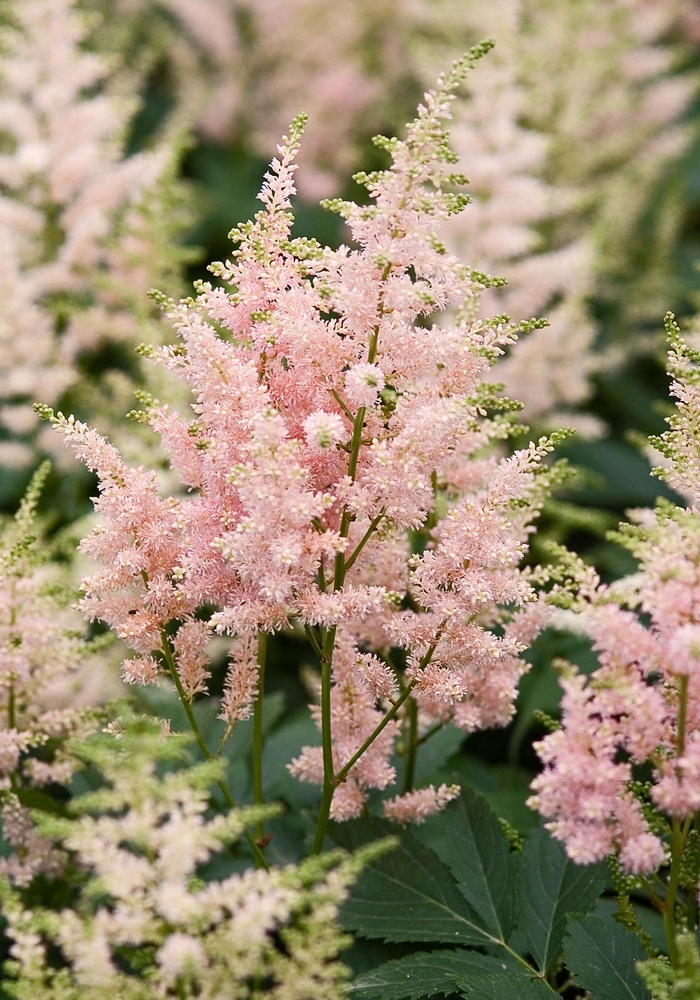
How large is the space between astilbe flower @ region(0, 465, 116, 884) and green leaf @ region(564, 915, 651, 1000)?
21.5 inches

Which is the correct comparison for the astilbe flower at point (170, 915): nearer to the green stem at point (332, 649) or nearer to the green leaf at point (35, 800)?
the green stem at point (332, 649)

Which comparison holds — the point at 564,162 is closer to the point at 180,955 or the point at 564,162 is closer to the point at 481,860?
the point at 481,860

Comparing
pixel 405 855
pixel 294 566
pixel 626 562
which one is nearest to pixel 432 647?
pixel 294 566

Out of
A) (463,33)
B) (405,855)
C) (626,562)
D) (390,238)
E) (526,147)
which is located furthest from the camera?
(463,33)

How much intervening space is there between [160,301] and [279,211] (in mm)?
137

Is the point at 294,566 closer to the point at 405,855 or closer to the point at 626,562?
the point at 405,855

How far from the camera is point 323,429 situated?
86cm

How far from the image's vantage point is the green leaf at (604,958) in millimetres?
928

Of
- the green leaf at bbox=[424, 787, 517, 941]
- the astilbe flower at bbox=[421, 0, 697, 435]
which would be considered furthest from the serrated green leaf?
the astilbe flower at bbox=[421, 0, 697, 435]

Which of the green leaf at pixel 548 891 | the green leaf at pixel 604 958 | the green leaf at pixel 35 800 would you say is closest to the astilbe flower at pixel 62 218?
the green leaf at pixel 35 800

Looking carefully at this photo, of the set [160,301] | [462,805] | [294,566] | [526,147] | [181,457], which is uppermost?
[526,147]

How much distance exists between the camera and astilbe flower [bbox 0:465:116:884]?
1.10 meters

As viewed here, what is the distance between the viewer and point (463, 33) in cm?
289

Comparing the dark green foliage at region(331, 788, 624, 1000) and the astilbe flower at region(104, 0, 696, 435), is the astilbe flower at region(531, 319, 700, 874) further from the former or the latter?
the astilbe flower at region(104, 0, 696, 435)
